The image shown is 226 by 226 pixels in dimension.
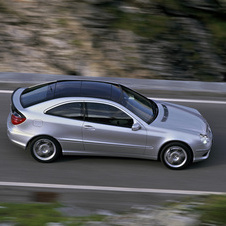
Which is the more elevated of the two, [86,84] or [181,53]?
[181,53]

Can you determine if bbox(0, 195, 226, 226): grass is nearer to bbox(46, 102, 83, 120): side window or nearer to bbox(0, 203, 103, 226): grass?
bbox(0, 203, 103, 226): grass

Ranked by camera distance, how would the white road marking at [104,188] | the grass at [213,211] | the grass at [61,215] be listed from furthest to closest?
the white road marking at [104,188], the grass at [61,215], the grass at [213,211]

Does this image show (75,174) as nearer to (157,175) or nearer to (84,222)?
(157,175)

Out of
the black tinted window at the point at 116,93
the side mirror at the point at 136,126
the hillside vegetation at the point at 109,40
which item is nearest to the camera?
the side mirror at the point at 136,126

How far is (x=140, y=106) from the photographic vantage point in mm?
9711

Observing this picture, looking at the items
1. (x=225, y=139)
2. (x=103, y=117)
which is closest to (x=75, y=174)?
(x=103, y=117)

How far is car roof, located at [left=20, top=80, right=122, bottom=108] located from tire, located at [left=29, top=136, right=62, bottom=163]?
748 mm

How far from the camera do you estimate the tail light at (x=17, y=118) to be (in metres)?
9.26

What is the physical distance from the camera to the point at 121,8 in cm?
1723

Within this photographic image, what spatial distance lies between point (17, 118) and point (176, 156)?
318cm

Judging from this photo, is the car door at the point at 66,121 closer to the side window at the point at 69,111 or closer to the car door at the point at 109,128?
the side window at the point at 69,111

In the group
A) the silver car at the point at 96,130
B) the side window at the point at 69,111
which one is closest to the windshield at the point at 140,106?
the silver car at the point at 96,130

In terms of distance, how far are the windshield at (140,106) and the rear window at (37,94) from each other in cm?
146

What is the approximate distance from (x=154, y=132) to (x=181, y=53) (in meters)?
8.32
